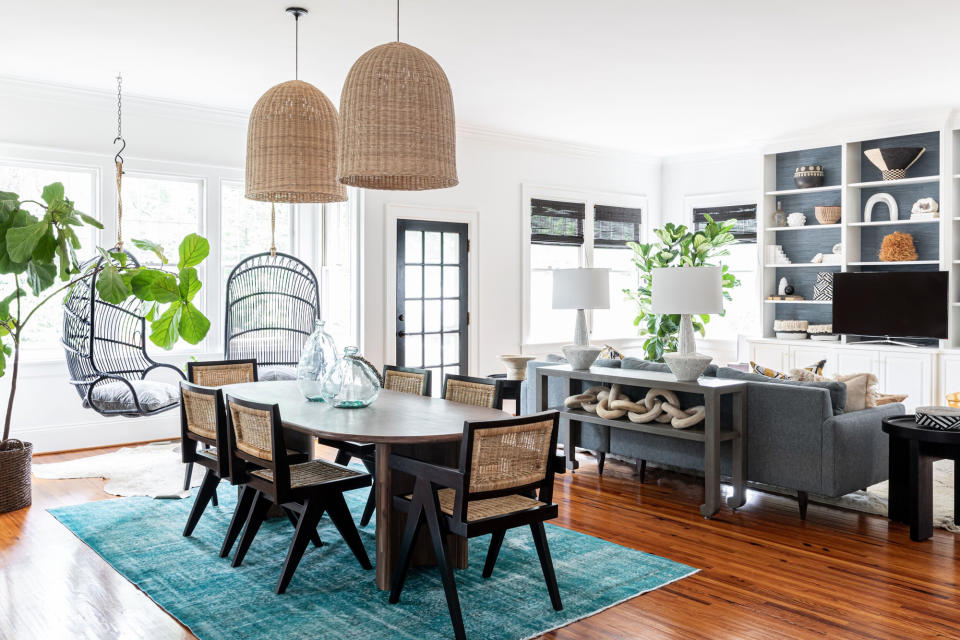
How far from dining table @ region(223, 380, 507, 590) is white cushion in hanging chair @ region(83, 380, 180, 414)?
1567mm

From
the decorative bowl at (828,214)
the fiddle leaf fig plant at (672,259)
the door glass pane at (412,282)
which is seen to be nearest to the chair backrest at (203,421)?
the door glass pane at (412,282)

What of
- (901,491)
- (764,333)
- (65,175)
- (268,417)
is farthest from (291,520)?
(764,333)

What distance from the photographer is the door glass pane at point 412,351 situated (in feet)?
23.9

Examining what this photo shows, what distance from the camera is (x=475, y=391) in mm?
3805

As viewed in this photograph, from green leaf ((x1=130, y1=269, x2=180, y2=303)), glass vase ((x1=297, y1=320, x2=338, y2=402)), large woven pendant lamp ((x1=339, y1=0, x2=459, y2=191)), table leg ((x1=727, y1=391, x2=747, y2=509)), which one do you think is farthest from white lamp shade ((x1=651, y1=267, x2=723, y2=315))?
green leaf ((x1=130, y1=269, x2=180, y2=303))

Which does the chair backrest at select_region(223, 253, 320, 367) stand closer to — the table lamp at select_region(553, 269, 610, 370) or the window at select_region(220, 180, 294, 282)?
the window at select_region(220, 180, 294, 282)

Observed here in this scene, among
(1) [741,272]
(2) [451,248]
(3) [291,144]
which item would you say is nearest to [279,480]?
(3) [291,144]

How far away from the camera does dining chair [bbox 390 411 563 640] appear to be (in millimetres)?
2686

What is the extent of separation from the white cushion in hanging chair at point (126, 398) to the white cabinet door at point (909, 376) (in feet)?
19.2

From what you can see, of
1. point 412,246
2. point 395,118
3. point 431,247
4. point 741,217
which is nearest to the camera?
point 395,118

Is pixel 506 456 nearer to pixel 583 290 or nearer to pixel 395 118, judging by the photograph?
pixel 395 118

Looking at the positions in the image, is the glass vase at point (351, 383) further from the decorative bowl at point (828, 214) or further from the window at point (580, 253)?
the decorative bowl at point (828, 214)

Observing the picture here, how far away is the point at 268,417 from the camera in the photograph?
120 inches

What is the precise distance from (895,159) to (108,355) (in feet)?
22.1
